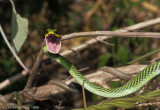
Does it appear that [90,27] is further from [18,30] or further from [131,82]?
[18,30]

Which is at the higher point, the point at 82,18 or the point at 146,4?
the point at 146,4

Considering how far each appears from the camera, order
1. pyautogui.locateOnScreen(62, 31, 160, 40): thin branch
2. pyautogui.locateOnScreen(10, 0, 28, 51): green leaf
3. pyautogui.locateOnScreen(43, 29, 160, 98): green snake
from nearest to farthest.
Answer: pyautogui.locateOnScreen(62, 31, 160, 40): thin branch → pyautogui.locateOnScreen(10, 0, 28, 51): green leaf → pyautogui.locateOnScreen(43, 29, 160, 98): green snake

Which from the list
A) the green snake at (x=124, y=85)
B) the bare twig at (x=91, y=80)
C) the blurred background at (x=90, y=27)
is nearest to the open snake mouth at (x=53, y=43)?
the green snake at (x=124, y=85)

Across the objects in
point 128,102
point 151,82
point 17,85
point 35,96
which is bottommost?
point 17,85

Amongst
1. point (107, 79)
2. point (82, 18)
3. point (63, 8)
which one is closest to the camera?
point (107, 79)

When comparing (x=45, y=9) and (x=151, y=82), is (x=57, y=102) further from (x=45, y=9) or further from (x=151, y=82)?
(x=45, y=9)

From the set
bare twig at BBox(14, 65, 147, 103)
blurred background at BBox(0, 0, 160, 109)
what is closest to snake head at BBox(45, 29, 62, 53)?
bare twig at BBox(14, 65, 147, 103)

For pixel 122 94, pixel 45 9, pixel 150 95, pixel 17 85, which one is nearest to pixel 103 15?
pixel 45 9

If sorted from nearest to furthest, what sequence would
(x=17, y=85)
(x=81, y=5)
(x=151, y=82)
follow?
(x=151, y=82) → (x=17, y=85) → (x=81, y=5)

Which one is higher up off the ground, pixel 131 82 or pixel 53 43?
pixel 53 43

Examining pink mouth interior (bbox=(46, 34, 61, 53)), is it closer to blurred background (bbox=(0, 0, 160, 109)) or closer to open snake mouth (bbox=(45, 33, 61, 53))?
open snake mouth (bbox=(45, 33, 61, 53))

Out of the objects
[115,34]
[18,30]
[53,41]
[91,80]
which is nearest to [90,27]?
[53,41]
